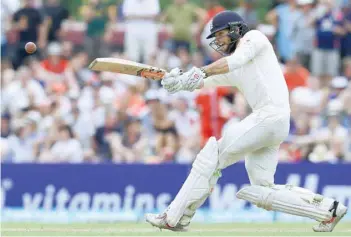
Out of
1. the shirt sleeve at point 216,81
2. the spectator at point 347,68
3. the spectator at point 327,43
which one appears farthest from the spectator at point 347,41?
the shirt sleeve at point 216,81

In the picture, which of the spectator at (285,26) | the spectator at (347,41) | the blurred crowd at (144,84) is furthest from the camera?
the spectator at (285,26)

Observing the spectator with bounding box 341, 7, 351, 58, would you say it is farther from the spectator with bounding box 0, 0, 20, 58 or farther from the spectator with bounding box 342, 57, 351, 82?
the spectator with bounding box 0, 0, 20, 58

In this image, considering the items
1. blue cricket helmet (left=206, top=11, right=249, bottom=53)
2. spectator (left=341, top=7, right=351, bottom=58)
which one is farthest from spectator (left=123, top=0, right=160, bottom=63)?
blue cricket helmet (left=206, top=11, right=249, bottom=53)

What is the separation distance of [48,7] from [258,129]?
351 inches

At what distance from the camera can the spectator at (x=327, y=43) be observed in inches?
596

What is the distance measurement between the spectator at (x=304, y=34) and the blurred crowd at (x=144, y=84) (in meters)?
0.02

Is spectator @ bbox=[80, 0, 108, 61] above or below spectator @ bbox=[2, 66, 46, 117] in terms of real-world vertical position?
above

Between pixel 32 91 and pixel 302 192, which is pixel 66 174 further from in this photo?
pixel 302 192

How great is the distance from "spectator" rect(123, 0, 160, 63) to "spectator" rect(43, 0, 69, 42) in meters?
1.26

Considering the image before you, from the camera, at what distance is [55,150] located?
13.9 meters

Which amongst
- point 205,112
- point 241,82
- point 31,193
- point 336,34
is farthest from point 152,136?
point 241,82

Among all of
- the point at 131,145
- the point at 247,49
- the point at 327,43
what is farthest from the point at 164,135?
the point at 247,49

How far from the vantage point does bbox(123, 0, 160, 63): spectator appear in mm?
15906

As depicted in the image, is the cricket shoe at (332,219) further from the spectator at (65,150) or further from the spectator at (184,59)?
the spectator at (184,59)
